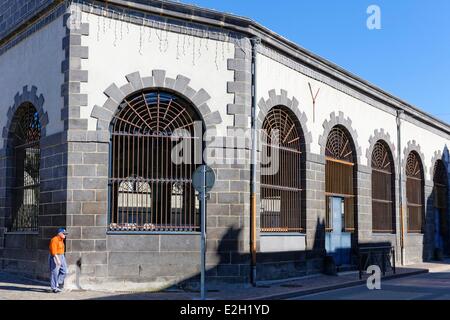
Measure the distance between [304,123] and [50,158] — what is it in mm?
7193

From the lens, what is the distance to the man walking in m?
12.4

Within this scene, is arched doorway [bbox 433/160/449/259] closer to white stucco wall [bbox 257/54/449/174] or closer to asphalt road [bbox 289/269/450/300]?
white stucco wall [bbox 257/54/449/174]

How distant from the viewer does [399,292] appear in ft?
46.1

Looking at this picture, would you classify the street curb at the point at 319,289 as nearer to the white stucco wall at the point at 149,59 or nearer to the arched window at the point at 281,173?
the arched window at the point at 281,173

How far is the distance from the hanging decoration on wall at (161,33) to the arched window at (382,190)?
915 cm

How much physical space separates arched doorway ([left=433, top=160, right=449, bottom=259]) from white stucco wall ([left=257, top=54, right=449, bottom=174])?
347 centimetres

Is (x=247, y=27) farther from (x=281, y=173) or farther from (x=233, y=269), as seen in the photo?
(x=233, y=269)

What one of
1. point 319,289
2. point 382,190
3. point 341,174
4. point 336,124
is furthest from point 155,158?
point 382,190

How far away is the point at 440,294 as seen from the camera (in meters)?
13.6

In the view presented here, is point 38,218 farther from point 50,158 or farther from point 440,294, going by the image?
point 440,294

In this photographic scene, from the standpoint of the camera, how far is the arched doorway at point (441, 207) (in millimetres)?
26845

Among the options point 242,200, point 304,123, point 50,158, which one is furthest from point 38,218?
point 304,123

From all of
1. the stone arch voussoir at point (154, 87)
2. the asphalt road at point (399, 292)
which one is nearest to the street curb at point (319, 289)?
the asphalt road at point (399, 292)
